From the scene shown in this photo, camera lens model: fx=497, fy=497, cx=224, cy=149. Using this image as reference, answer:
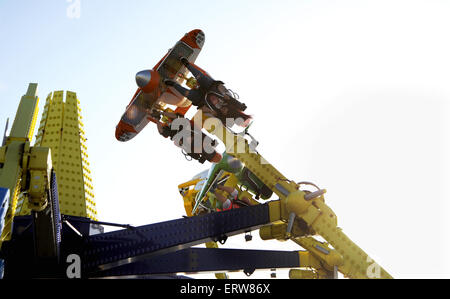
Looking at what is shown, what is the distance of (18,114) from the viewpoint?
5711 mm

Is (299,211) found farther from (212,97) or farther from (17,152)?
(17,152)

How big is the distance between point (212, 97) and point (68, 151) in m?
2.83

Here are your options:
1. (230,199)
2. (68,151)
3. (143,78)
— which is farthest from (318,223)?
(68,151)

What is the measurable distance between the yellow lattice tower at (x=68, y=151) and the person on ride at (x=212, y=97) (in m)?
2.09

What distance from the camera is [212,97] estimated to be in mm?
8602

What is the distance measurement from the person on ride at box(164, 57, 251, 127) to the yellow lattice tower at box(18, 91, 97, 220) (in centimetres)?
209

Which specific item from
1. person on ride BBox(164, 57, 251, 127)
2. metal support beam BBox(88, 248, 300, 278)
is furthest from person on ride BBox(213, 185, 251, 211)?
person on ride BBox(164, 57, 251, 127)

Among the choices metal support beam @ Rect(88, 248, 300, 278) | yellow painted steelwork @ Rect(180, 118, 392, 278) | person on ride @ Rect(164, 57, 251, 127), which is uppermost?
person on ride @ Rect(164, 57, 251, 127)

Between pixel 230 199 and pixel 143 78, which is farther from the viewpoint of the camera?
pixel 230 199

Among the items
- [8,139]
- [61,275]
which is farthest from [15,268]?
[8,139]

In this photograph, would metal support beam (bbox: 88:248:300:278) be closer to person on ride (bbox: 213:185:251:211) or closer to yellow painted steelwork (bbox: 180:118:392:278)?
person on ride (bbox: 213:185:251:211)

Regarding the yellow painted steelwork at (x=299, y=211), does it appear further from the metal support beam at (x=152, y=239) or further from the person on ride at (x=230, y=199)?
the person on ride at (x=230, y=199)

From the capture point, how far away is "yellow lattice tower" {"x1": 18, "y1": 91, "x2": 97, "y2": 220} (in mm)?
→ 8539
